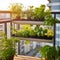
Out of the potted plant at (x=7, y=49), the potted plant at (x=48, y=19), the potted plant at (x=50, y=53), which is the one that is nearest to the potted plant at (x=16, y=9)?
the potted plant at (x=48, y=19)

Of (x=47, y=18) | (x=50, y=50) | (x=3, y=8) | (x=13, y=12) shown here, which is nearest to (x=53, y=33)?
(x=47, y=18)

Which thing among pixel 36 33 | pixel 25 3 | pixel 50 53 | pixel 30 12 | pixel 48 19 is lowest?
pixel 50 53

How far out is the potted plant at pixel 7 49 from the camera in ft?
8.64

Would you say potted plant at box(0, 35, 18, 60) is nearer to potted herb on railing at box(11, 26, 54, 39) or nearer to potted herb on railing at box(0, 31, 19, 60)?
potted herb on railing at box(0, 31, 19, 60)

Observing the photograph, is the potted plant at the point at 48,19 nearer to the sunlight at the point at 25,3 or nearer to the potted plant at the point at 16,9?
the sunlight at the point at 25,3

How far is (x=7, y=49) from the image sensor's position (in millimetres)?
2691

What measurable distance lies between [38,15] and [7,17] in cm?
83

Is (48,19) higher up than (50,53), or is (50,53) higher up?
(48,19)

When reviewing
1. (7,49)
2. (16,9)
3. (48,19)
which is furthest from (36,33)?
(7,49)

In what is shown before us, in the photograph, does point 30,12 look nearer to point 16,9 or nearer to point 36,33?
point 16,9

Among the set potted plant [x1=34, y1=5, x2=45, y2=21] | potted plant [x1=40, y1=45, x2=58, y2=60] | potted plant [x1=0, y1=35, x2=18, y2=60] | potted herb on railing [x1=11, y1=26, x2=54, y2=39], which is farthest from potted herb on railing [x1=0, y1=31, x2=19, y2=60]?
potted plant [x1=34, y1=5, x2=45, y2=21]

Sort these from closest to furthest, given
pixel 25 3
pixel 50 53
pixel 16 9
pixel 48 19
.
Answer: pixel 50 53, pixel 48 19, pixel 16 9, pixel 25 3

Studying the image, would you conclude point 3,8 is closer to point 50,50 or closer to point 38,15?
point 38,15

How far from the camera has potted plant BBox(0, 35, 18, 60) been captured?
8.64ft
